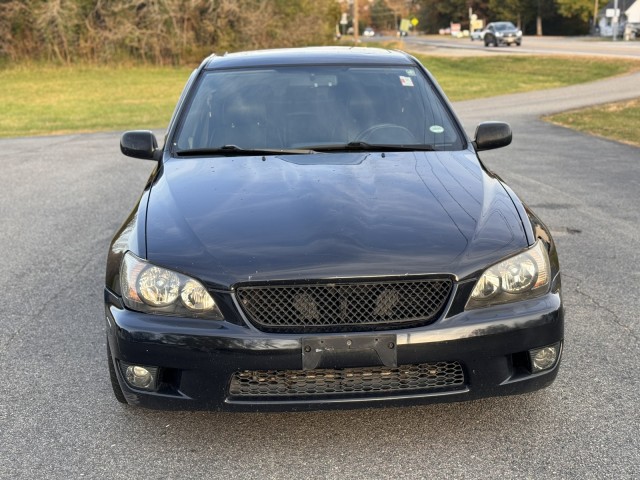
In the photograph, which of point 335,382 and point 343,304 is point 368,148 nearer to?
point 343,304

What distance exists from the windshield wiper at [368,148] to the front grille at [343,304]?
151cm

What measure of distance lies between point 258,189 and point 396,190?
2.13 ft

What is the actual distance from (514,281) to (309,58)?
8.61 feet

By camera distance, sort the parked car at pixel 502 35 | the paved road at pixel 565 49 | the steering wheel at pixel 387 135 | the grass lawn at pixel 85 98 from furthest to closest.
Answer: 1. the parked car at pixel 502 35
2. the paved road at pixel 565 49
3. the grass lawn at pixel 85 98
4. the steering wheel at pixel 387 135

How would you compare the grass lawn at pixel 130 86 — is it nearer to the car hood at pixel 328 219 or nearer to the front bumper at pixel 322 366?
the car hood at pixel 328 219

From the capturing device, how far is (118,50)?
4297cm

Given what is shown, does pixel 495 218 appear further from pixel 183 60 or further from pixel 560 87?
pixel 183 60

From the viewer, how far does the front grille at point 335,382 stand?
11.6ft

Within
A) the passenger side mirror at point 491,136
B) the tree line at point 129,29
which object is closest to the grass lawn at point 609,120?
the passenger side mirror at point 491,136

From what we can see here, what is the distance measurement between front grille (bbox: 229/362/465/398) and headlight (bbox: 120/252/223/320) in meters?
0.29

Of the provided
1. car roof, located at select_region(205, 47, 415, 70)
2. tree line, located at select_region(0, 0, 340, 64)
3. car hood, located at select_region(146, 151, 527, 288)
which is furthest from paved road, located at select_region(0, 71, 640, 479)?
tree line, located at select_region(0, 0, 340, 64)

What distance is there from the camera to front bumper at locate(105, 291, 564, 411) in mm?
3457

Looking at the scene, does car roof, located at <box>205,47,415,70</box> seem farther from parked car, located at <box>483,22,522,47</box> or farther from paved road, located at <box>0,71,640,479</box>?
parked car, located at <box>483,22,522,47</box>

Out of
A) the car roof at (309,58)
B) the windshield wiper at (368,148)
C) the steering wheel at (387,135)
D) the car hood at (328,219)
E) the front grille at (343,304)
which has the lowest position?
the front grille at (343,304)
